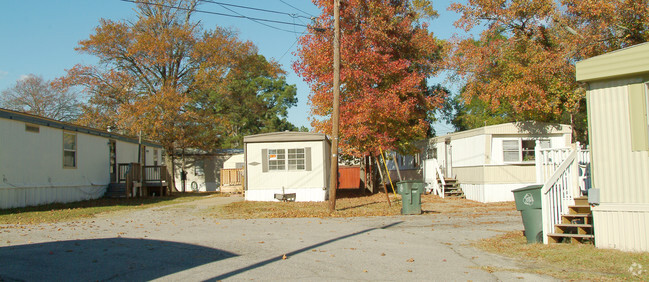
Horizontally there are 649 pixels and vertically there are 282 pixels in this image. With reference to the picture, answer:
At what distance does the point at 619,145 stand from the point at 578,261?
2141 mm

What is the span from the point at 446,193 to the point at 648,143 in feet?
55.5

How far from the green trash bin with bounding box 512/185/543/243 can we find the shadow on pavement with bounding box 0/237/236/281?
208 inches

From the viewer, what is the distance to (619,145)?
8.30 meters

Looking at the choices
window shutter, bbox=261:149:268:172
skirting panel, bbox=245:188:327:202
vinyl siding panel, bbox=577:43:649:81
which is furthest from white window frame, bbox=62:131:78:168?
vinyl siding panel, bbox=577:43:649:81

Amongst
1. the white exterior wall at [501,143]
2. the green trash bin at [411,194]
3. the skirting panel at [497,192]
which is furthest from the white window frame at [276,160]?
the white exterior wall at [501,143]

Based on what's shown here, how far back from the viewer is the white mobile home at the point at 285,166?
21984 millimetres

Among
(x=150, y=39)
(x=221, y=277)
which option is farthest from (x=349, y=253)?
(x=150, y=39)

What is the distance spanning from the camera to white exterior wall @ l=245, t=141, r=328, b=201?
72.1 feet

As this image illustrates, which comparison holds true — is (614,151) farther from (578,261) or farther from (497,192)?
(497,192)

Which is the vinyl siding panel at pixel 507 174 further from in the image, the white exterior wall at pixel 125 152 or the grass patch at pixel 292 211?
the white exterior wall at pixel 125 152

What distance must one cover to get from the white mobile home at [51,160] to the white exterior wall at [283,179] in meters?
6.83

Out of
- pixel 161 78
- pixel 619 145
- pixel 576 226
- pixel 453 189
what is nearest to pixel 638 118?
pixel 619 145

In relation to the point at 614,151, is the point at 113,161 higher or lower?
higher

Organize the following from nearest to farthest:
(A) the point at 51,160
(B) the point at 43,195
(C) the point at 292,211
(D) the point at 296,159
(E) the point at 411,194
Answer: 1. (E) the point at 411,194
2. (C) the point at 292,211
3. (B) the point at 43,195
4. (A) the point at 51,160
5. (D) the point at 296,159
